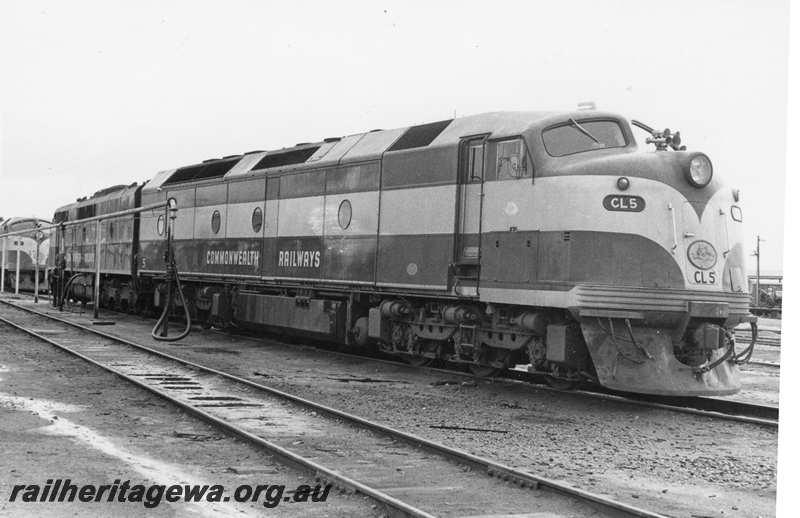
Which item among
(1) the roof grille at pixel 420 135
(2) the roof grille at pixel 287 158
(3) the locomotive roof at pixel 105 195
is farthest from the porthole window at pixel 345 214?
(3) the locomotive roof at pixel 105 195

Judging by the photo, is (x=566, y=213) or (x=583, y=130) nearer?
(x=566, y=213)

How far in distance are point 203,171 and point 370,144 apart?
26.4 ft

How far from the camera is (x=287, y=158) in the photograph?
1944cm

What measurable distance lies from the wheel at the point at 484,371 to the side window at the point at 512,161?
3071mm

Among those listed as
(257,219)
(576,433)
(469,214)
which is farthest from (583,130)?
(257,219)

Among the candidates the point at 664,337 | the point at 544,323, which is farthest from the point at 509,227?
the point at 664,337

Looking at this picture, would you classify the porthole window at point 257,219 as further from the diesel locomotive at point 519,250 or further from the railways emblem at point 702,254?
the railways emblem at point 702,254

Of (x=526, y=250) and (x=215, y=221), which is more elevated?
(x=215, y=221)

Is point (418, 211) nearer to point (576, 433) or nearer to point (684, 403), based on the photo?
point (684, 403)

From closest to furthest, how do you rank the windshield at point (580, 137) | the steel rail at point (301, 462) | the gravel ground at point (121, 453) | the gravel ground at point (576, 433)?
1. the steel rail at point (301, 462)
2. the gravel ground at point (121, 453)
3. the gravel ground at point (576, 433)
4. the windshield at point (580, 137)

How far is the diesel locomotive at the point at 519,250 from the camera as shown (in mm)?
11602

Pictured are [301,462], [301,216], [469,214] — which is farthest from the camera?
[301,216]

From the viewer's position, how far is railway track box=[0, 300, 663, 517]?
22.9 feet

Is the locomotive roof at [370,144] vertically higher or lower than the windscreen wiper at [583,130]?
higher
